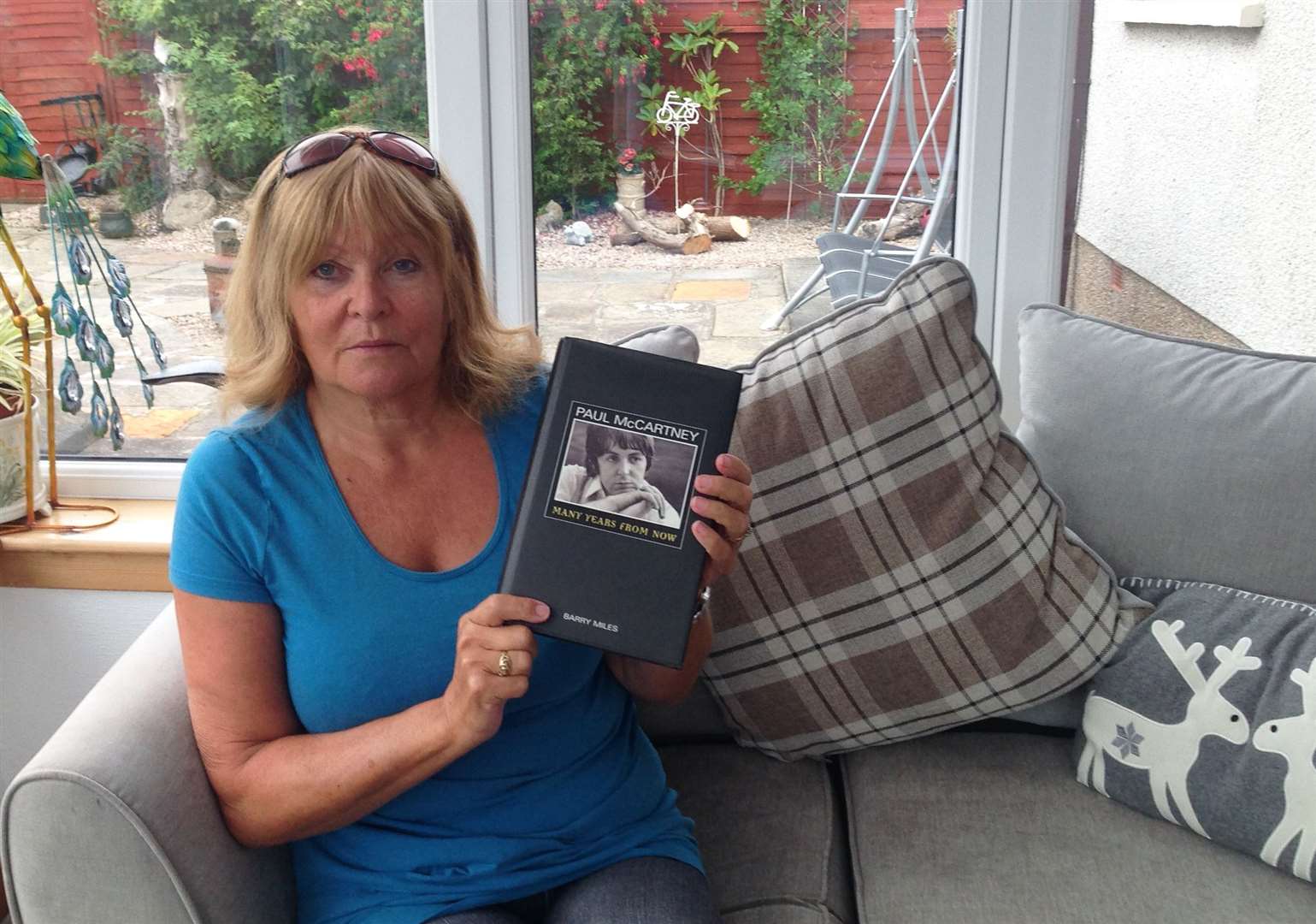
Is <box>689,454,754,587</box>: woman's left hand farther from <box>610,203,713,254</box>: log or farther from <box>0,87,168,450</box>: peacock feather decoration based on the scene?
<box>0,87,168,450</box>: peacock feather decoration

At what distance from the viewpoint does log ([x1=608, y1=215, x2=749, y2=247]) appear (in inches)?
87.0

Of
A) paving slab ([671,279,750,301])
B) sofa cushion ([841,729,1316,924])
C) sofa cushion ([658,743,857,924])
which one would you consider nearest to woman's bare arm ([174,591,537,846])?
sofa cushion ([658,743,857,924])

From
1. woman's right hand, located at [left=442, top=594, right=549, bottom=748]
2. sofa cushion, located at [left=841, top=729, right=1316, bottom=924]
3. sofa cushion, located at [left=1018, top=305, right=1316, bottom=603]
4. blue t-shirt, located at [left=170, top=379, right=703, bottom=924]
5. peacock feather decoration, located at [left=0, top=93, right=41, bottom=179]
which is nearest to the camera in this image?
woman's right hand, located at [left=442, top=594, right=549, bottom=748]

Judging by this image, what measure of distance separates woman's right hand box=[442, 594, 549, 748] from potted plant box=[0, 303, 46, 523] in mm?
1273

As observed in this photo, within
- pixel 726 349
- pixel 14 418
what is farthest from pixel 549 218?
pixel 14 418

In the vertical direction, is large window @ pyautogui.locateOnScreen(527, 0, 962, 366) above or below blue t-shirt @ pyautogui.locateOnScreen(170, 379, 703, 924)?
above

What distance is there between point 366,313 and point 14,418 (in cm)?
115

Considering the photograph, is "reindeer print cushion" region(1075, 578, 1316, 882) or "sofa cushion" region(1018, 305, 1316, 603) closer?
"reindeer print cushion" region(1075, 578, 1316, 882)

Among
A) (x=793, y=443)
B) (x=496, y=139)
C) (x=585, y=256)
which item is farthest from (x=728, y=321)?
(x=793, y=443)

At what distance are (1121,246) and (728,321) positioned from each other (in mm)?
693

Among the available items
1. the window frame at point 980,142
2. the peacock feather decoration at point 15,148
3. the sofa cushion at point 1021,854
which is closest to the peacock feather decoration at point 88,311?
the peacock feather decoration at point 15,148

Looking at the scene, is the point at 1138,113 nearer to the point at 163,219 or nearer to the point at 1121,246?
the point at 1121,246

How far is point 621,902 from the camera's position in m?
1.26

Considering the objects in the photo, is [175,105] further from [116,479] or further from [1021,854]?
[1021,854]
